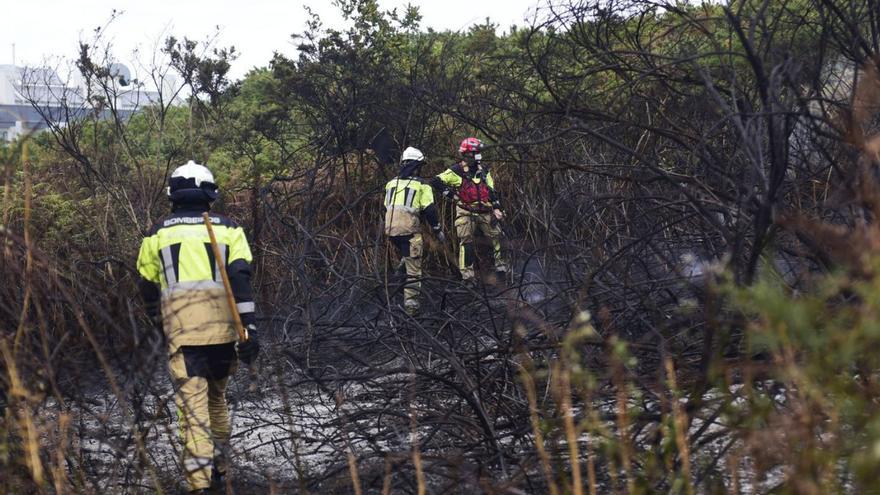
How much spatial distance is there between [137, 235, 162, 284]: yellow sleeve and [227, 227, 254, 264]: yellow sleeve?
38 cm

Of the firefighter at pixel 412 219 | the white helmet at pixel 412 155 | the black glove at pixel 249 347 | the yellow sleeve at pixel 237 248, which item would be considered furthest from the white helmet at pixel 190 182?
the firefighter at pixel 412 219

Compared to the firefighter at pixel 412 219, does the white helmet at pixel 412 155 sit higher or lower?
higher

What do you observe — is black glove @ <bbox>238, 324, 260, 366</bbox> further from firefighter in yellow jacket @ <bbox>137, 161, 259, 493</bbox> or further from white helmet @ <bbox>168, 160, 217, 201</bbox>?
white helmet @ <bbox>168, 160, 217, 201</bbox>

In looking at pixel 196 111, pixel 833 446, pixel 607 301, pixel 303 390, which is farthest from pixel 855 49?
pixel 196 111

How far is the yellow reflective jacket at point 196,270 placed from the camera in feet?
17.9

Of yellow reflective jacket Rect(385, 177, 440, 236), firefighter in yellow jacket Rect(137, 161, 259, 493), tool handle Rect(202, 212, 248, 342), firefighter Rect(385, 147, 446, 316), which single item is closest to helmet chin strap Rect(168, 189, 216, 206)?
firefighter in yellow jacket Rect(137, 161, 259, 493)

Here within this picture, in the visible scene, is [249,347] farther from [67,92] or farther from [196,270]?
[67,92]

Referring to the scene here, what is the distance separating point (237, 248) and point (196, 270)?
0.24 meters

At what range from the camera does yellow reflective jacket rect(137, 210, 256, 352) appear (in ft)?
17.9

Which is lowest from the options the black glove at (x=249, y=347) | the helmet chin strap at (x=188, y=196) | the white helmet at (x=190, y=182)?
the black glove at (x=249, y=347)

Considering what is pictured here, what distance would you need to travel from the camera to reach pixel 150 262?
219 inches

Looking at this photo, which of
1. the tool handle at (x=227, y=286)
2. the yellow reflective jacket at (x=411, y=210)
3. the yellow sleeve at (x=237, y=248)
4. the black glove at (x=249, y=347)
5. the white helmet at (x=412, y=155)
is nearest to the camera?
the tool handle at (x=227, y=286)

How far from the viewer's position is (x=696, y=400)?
11.3ft

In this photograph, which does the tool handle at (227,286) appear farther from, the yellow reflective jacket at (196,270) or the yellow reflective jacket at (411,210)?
the yellow reflective jacket at (411,210)
